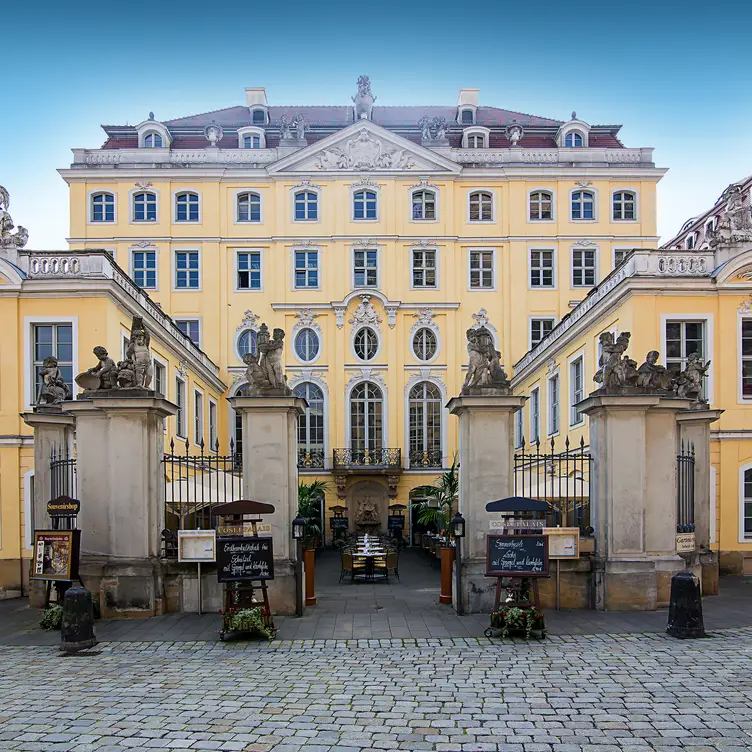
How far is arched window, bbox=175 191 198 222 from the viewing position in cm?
3872

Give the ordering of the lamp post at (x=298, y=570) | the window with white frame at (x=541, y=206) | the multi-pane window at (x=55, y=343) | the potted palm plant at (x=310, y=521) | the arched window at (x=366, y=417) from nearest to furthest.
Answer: the lamp post at (x=298, y=570) < the potted palm plant at (x=310, y=521) < the multi-pane window at (x=55, y=343) < the arched window at (x=366, y=417) < the window with white frame at (x=541, y=206)

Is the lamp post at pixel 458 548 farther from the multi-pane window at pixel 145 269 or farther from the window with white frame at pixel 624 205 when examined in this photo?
the window with white frame at pixel 624 205

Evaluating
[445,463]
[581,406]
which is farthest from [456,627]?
[445,463]

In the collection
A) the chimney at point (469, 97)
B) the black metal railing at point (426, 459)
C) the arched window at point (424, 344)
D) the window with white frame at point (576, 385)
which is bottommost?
the black metal railing at point (426, 459)

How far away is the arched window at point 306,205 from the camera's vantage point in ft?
127

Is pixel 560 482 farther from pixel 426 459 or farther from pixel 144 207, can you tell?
pixel 144 207

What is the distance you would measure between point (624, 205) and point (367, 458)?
54.6 feet

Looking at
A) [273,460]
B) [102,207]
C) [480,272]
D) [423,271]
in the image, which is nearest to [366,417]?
[423,271]

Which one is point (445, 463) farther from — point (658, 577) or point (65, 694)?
point (65, 694)

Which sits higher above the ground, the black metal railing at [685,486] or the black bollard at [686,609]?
the black metal railing at [685,486]

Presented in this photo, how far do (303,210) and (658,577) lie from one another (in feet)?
91.6

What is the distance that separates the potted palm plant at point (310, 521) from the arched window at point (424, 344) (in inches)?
286

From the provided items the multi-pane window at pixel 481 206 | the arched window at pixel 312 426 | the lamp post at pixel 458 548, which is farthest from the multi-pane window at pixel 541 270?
the lamp post at pixel 458 548

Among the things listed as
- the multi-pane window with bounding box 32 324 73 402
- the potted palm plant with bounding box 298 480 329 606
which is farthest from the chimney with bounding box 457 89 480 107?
the multi-pane window with bounding box 32 324 73 402
